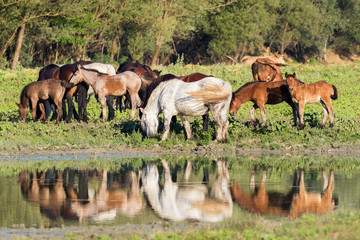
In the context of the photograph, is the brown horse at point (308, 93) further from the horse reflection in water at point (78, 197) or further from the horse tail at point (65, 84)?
the horse reflection in water at point (78, 197)

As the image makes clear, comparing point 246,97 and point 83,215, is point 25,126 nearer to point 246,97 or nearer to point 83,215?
point 246,97

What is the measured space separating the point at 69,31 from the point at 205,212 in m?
42.8

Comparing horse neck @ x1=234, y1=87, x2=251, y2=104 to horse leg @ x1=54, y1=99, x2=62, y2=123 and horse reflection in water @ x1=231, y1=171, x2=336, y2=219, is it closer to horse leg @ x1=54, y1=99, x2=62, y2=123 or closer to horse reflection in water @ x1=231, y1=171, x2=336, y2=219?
horse leg @ x1=54, y1=99, x2=62, y2=123

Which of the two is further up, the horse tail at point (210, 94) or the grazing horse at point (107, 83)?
the grazing horse at point (107, 83)

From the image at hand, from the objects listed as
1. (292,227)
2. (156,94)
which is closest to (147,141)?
(156,94)

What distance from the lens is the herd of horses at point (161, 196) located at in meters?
10.1

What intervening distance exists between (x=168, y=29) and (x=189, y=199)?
48863 millimetres

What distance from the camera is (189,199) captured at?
11117mm

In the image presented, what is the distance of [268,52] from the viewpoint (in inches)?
3275

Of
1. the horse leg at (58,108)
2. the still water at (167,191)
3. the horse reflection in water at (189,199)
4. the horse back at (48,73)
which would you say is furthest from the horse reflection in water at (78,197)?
the horse back at (48,73)

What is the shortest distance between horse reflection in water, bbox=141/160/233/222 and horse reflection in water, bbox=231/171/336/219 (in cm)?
26

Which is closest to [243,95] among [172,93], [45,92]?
[172,93]

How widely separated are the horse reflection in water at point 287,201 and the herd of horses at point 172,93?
6333 mm

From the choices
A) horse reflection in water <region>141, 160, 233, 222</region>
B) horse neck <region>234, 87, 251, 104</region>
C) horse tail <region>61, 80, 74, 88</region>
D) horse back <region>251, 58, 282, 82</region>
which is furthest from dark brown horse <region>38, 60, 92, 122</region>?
horse reflection in water <region>141, 160, 233, 222</region>
